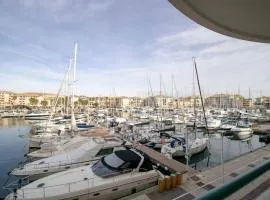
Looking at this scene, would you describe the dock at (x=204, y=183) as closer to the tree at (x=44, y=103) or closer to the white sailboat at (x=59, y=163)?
the white sailboat at (x=59, y=163)

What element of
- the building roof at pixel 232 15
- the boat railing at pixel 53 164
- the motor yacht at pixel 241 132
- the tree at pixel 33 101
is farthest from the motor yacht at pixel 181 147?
the tree at pixel 33 101

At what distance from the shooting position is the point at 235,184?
50.1 inches

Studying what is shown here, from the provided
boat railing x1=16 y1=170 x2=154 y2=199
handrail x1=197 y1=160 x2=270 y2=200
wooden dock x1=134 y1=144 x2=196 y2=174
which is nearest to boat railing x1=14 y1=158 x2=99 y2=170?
boat railing x1=16 y1=170 x2=154 y2=199

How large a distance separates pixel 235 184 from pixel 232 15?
275 cm

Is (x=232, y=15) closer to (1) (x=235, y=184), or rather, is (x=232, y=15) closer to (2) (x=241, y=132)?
(1) (x=235, y=184)

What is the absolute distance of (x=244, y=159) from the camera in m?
14.0

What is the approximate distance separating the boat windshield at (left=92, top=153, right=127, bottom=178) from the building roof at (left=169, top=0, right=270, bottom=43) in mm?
8339

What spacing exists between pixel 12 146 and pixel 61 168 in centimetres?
1772

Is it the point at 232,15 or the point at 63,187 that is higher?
the point at 232,15

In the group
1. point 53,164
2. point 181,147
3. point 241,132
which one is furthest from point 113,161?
point 241,132

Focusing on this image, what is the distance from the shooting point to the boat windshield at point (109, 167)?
33.5 ft

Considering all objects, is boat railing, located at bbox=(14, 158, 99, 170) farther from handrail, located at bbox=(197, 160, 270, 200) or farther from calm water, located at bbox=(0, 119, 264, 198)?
handrail, located at bbox=(197, 160, 270, 200)

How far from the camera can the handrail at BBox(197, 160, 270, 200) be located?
1140 millimetres

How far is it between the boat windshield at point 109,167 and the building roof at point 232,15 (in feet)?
27.4
